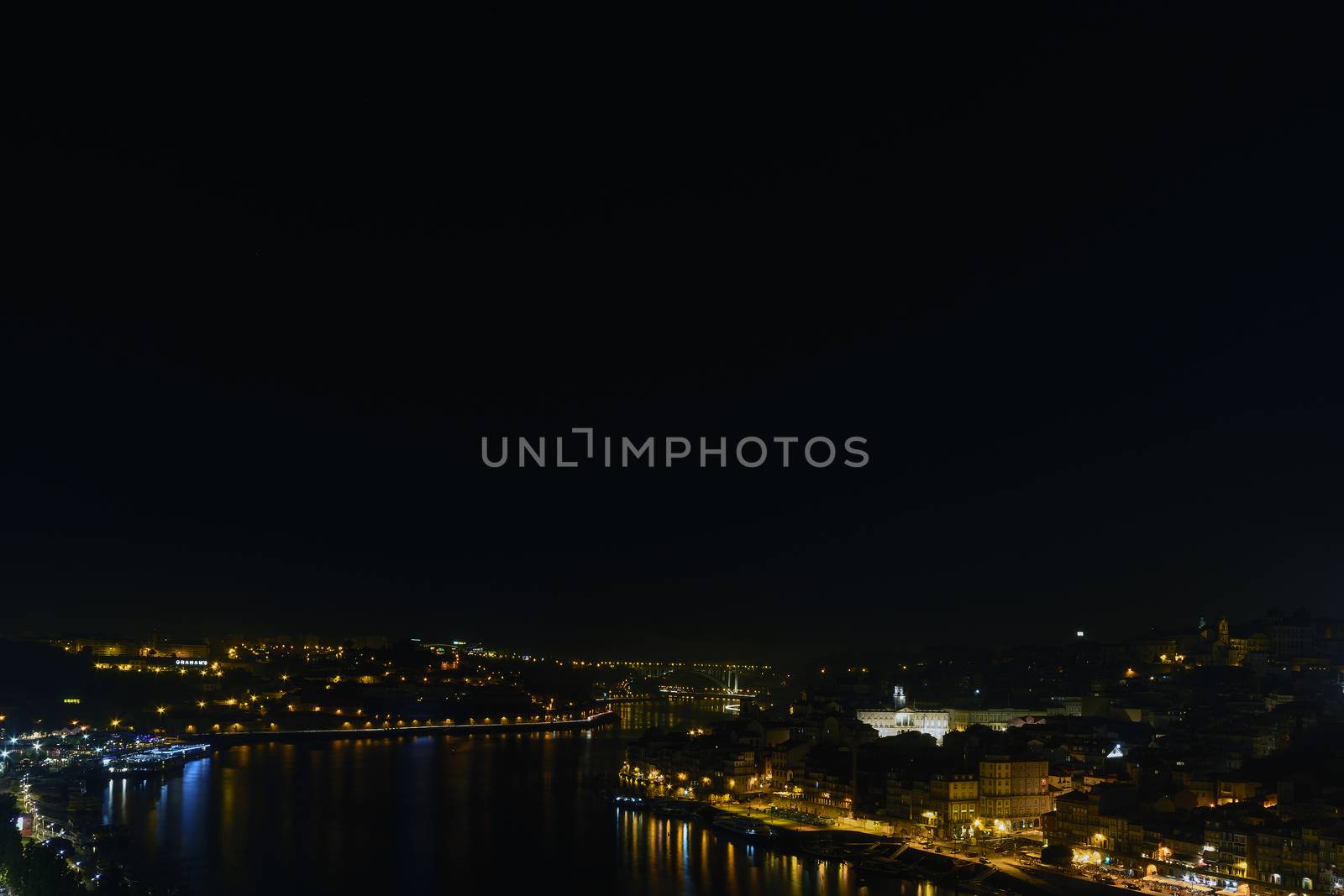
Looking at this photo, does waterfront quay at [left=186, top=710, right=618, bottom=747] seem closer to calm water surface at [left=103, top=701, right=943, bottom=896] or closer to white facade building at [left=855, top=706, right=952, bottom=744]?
calm water surface at [left=103, top=701, right=943, bottom=896]

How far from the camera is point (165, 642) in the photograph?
50.6 m

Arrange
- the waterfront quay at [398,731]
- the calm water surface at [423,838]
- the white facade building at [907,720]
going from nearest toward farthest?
the calm water surface at [423,838], the white facade building at [907,720], the waterfront quay at [398,731]

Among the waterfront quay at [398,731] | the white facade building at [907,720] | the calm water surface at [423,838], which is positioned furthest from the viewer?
the waterfront quay at [398,731]

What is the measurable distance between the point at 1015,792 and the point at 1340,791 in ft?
12.6

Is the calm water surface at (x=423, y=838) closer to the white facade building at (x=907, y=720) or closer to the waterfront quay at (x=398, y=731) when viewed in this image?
the waterfront quay at (x=398, y=731)

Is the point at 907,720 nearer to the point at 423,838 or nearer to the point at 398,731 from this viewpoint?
the point at 398,731

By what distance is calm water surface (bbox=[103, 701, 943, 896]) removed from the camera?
1223 cm

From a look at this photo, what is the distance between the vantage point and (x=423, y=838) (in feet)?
47.6

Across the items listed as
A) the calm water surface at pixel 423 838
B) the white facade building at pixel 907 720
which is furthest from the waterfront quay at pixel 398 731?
the white facade building at pixel 907 720

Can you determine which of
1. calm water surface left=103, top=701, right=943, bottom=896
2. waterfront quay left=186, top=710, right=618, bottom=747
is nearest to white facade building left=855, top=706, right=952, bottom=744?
calm water surface left=103, top=701, right=943, bottom=896

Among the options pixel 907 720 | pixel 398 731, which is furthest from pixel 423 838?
pixel 398 731

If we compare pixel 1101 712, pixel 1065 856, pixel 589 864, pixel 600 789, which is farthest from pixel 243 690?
pixel 1065 856

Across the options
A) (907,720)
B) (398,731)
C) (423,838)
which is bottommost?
(398,731)

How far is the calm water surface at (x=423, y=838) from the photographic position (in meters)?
12.2
